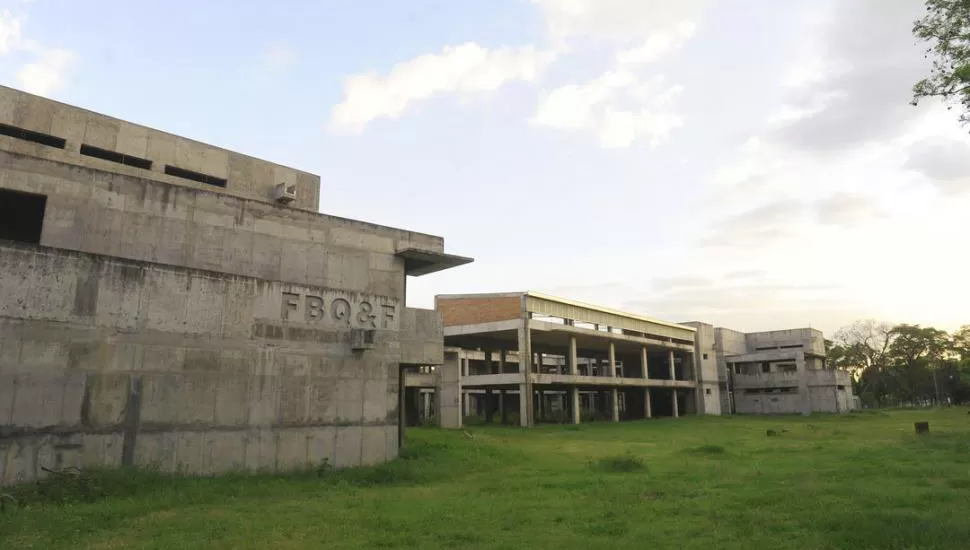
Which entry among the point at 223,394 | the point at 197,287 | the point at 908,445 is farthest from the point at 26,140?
the point at 908,445

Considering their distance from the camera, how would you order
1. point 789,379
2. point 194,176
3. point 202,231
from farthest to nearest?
point 789,379 → point 194,176 → point 202,231

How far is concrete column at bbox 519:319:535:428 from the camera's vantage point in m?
50.2

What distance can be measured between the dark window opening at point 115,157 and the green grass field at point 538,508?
1609 centimetres

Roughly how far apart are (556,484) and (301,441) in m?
8.54

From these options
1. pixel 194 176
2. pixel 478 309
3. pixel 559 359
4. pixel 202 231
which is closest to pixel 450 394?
pixel 478 309

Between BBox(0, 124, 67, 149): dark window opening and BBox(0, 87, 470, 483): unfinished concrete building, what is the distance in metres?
0.07

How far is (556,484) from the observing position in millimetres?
18453

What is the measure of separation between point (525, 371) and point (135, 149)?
32.3 metres

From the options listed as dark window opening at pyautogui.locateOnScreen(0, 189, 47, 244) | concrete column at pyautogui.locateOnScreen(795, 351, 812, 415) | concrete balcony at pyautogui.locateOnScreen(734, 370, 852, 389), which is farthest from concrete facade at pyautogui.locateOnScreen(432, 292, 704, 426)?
dark window opening at pyautogui.locateOnScreen(0, 189, 47, 244)

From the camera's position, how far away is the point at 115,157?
89.7ft

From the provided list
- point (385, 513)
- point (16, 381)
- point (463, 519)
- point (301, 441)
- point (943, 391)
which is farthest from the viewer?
point (943, 391)

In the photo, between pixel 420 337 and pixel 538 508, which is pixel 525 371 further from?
pixel 538 508

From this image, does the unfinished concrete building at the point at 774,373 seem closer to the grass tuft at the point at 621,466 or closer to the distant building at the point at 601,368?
the distant building at the point at 601,368

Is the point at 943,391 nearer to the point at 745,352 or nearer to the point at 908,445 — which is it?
the point at 745,352
